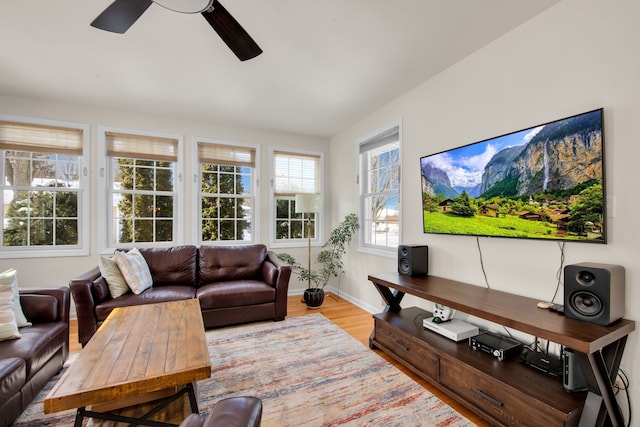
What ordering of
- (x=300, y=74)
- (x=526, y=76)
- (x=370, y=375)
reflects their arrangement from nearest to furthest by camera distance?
1. (x=526, y=76)
2. (x=370, y=375)
3. (x=300, y=74)

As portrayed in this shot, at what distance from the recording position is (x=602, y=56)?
1692 millimetres

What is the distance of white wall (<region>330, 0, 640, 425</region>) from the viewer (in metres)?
1.58

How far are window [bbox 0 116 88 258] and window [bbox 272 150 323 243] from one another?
2491mm

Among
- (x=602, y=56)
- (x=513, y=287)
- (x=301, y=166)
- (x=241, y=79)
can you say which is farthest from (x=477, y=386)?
(x=301, y=166)

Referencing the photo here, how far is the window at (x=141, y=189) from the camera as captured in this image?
3.78 metres

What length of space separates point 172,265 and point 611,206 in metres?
4.02

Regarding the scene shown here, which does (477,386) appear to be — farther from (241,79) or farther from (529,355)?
(241,79)

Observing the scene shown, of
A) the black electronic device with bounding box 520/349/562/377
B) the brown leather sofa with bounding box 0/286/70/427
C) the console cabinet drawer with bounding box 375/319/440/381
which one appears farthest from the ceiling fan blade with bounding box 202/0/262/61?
the black electronic device with bounding box 520/349/562/377

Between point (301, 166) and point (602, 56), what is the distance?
3710 mm

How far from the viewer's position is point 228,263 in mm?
→ 3744

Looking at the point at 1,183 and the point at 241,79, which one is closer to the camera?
the point at 241,79

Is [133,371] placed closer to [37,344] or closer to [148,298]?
[37,344]

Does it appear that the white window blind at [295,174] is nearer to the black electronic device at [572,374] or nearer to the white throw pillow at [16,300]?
the white throw pillow at [16,300]

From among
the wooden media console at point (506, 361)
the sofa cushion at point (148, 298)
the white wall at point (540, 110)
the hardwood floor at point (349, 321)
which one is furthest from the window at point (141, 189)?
the wooden media console at point (506, 361)
